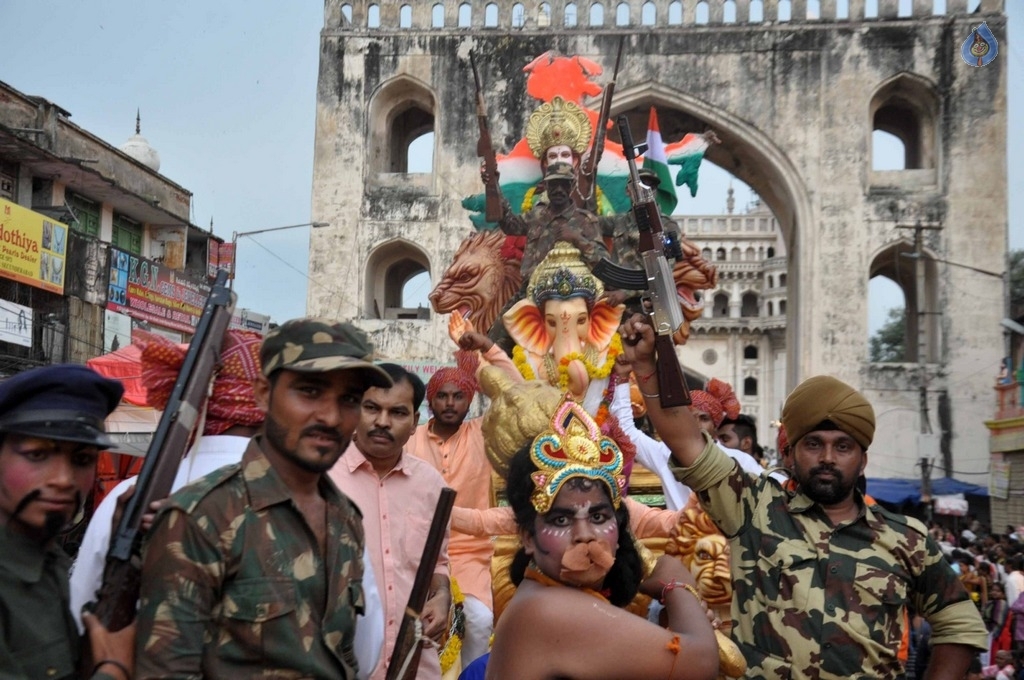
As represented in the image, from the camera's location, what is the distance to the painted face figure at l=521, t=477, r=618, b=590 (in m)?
2.33

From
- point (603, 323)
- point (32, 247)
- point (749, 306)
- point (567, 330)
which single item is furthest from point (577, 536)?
point (749, 306)

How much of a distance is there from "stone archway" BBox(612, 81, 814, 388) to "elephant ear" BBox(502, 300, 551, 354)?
15.2 metres

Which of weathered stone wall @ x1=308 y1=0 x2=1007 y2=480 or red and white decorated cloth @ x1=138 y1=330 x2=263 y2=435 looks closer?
red and white decorated cloth @ x1=138 y1=330 x2=263 y2=435

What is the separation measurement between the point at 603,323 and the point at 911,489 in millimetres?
16103

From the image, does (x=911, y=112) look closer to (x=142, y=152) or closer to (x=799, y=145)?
(x=799, y=145)

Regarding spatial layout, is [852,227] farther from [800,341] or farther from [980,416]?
[980,416]

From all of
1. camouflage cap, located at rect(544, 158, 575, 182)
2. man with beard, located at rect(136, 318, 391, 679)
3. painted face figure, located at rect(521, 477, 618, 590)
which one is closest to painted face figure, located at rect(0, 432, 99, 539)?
man with beard, located at rect(136, 318, 391, 679)

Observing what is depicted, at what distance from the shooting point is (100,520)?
221 cm

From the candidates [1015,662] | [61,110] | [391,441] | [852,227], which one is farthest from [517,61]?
[391,441]

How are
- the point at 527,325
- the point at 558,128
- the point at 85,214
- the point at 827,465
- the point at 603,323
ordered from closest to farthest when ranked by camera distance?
the point at 827,465
the point at 603,323
the point at 527,325
the point at 558,128
the point at 85,214

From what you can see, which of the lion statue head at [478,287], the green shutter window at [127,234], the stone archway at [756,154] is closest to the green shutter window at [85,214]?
the green shutter window at [127,234]

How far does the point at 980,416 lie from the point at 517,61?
1247cm

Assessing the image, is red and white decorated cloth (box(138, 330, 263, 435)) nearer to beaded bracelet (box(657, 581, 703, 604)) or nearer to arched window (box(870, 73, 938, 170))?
beaded bracelet (box(657, 581, 703, 604))

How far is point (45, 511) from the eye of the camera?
1901 millimetres
